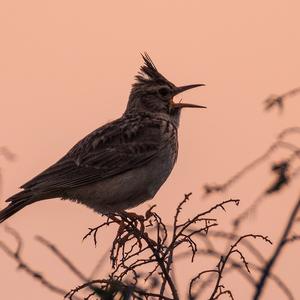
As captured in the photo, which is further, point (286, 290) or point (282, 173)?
point (282, 173)

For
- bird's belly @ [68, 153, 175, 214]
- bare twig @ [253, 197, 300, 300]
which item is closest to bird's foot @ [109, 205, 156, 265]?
bird's belly @ [68, 153, 175, 214]

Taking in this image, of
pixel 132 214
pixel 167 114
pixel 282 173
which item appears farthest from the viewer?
pixel 167 114

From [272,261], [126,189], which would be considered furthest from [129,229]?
[272,261]

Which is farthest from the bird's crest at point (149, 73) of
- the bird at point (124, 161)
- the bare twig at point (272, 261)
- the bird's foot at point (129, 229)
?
the bare twig at point (272, 261)

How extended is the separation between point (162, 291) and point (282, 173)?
4.52ft

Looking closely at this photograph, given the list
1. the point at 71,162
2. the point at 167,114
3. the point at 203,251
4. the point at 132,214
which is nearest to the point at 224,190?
the point at 203,251

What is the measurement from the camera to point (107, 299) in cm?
320

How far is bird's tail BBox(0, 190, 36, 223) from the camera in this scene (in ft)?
33.4

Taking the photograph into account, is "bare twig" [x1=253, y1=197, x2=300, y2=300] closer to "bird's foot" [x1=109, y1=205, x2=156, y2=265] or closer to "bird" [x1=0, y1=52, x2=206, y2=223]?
"bird's foot" [x1=109, y1=205, x2=156, y2=265]

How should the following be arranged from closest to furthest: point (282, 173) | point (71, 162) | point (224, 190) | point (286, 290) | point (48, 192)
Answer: point (286, 290), point (282, 173), point (224, 190), point (48, 192), point (71, 162)

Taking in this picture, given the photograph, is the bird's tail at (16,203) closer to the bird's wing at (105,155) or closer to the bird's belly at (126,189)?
the bird's wing at (105,155)

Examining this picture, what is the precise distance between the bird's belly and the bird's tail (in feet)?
2.64

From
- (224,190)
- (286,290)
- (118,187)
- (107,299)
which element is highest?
(118,187)

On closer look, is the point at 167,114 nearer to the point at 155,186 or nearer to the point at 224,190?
the point at 155,186
